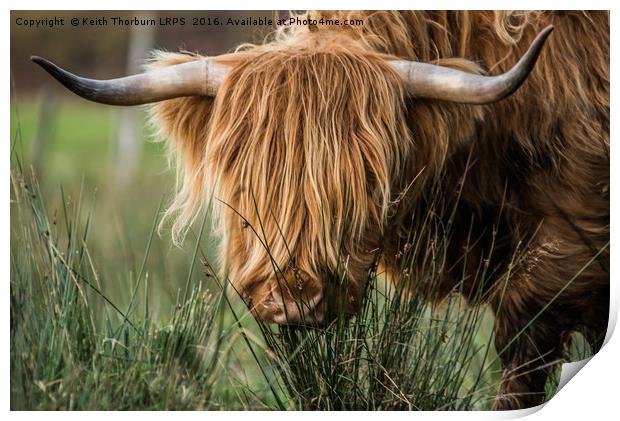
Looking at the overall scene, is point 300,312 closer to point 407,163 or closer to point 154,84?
point 407,163

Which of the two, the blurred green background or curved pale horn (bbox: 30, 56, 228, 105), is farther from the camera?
the blurred green background

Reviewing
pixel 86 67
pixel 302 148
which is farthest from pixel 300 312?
pixel 86 67

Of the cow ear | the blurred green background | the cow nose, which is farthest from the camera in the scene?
the cow ear

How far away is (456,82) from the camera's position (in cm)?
283

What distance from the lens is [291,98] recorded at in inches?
110

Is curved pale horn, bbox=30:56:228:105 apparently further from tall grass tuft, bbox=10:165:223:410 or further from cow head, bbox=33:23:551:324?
tall grass tuft, bbox=10:165:223:410

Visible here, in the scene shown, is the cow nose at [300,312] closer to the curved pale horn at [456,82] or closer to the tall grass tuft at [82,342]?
the tall grass tuft at [82,342]

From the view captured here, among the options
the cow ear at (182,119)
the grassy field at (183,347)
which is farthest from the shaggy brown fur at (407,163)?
the grassy field at (183,347)

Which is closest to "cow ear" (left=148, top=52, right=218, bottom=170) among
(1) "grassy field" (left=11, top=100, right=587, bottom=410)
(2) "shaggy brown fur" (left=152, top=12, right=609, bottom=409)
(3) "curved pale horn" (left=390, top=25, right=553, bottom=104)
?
(2) "shaggy brown fur" (left=152, top=12, right=609, bottom=409)

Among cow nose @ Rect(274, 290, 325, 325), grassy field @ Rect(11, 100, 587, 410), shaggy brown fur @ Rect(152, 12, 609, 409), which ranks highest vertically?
shaggy brown fur @ Rect(152, 12, 609, 409)

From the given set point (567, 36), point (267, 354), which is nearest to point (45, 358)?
→ point (267, 354)

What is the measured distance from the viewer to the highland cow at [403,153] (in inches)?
108

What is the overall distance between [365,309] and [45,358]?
2.90 feet

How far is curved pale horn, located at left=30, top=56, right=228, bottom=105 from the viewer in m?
2.76
